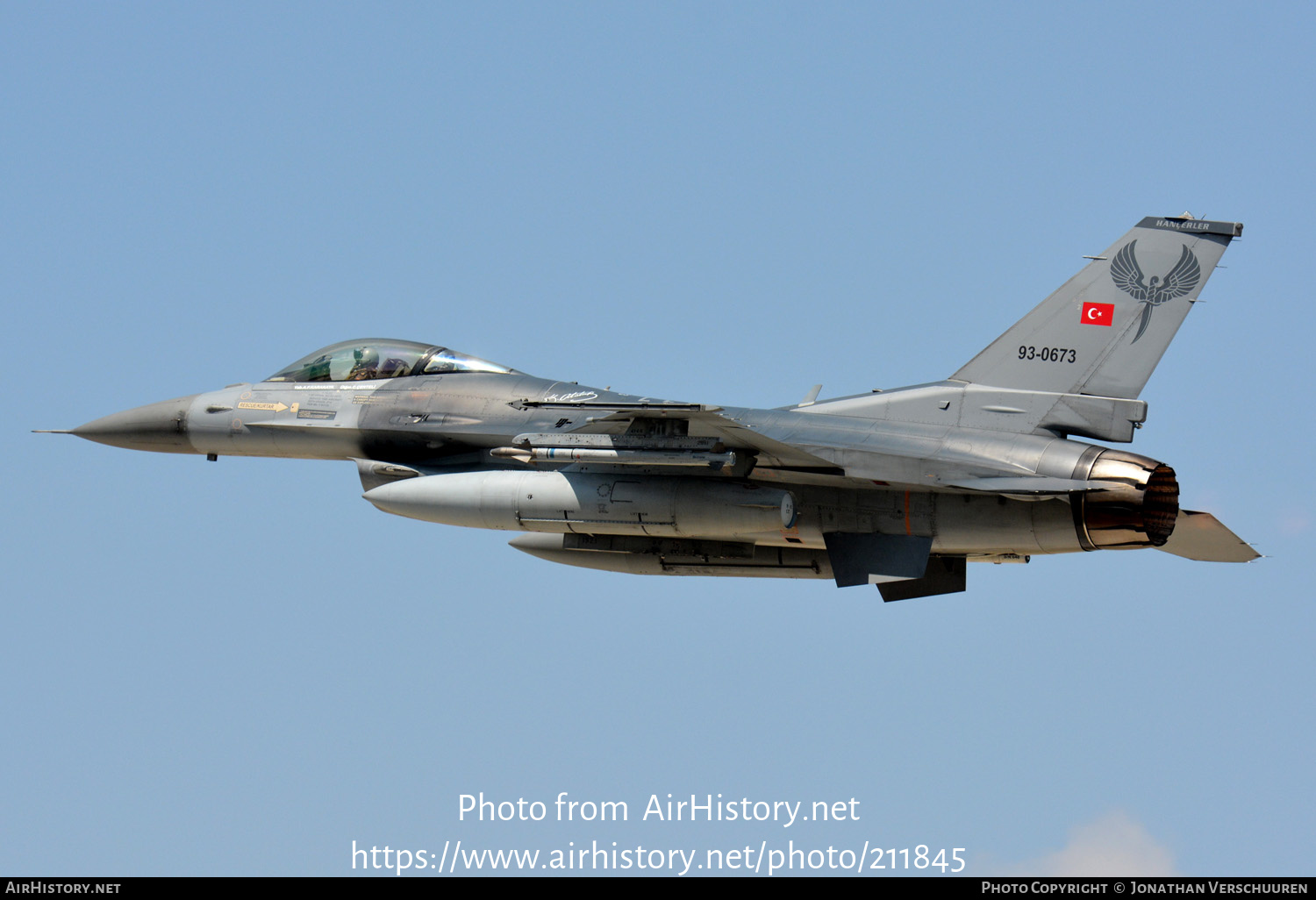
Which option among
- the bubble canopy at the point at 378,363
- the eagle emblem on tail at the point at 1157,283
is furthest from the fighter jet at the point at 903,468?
the bubble canopy at the point at 378,363

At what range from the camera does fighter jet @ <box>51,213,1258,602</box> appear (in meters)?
15.4

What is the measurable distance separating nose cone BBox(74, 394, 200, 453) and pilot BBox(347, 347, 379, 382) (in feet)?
5.92

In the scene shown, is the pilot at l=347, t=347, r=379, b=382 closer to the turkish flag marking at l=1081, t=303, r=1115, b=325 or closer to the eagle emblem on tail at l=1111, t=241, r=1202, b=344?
the turkish flag marking at l=1081, t=303, r=1115, b=325

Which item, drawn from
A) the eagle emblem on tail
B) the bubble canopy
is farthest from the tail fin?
the bubble canopy

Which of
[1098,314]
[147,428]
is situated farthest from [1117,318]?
[147,428]

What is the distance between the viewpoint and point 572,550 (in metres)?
17.8

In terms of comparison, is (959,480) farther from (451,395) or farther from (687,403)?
(451,395)

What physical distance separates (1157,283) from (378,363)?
8066 mm

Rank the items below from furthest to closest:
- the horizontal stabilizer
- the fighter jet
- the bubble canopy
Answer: the bubble canopy < the horizontal stabilizer < the fighter jet

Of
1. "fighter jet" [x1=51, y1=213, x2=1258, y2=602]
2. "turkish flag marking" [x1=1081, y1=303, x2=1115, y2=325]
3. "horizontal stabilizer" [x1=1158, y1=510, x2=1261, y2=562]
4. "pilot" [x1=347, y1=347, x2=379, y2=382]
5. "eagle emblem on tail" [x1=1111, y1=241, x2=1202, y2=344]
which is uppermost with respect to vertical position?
"eagle emblem on tail" [x1=1111, y1=241, x2=1202, y2=344]

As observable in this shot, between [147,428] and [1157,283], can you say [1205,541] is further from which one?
[147,428]
